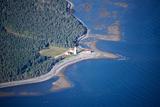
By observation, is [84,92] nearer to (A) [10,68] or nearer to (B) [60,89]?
(B) [60,89]

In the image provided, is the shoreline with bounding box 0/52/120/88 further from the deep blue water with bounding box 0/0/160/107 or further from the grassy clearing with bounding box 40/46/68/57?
the grassy clearing with bounding box 40/46/68/57

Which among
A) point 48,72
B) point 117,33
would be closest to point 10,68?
point 48,72

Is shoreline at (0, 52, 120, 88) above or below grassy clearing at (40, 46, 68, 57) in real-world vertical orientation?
below

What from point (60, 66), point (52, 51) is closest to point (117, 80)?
point (60, 66)

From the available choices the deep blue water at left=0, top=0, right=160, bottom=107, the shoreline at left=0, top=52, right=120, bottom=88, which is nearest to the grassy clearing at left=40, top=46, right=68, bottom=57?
the shoreline at left=0, top=52, right=120, bottom=88

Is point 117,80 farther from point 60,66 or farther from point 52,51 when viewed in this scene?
point 52,51

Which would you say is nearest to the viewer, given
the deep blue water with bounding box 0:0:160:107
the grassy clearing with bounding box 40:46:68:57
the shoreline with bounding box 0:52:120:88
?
the deep blue water with bounding box 0:0:160:107

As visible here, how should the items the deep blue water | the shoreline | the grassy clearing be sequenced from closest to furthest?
the deep blue water, the shoreline, the grassy clearing
